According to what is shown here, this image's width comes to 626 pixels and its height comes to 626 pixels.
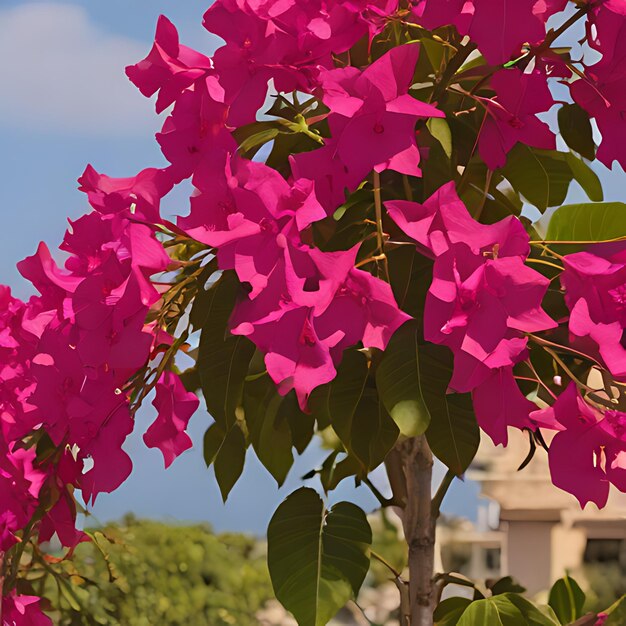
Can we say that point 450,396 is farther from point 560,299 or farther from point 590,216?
point 590,216

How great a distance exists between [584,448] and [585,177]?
42cm

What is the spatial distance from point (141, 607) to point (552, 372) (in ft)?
7.40

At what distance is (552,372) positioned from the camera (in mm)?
1018

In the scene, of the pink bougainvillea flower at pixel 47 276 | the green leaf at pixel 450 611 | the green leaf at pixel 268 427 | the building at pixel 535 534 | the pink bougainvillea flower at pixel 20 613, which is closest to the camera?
the pink bougainvillea flower at pixel 47 276

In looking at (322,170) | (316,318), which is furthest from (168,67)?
(316,318)

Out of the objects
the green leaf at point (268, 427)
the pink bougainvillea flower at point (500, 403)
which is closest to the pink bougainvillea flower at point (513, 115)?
the pink bougainvillea flower at point (500, 403)

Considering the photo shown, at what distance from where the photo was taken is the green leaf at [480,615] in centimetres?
103

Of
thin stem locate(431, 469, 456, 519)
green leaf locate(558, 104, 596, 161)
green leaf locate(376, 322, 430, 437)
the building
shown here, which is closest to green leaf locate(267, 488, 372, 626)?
thin stem locate(431, 469, 456, 519)

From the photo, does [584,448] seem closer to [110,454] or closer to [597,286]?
[597,286]

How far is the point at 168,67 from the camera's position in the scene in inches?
35.8

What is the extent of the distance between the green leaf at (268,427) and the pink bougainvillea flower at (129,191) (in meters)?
0.23

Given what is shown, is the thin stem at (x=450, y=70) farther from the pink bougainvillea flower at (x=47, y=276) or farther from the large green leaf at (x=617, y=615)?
the large green leaf at (x=617, y=615)

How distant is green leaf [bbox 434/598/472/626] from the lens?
47.3 inches

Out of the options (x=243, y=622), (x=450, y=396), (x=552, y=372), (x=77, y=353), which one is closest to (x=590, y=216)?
(x=552, y=372)
